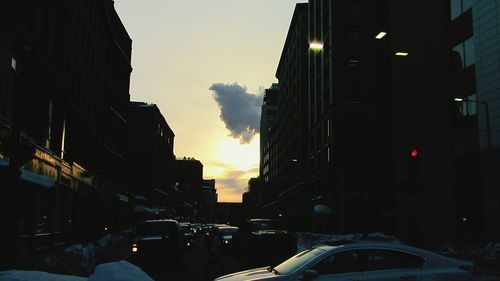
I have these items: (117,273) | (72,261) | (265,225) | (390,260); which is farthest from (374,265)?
(265,225)

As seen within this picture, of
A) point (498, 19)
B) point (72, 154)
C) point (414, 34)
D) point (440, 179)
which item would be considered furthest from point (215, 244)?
point (414, 34)

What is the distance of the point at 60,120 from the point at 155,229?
15.8 meters

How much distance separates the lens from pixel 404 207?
163ft

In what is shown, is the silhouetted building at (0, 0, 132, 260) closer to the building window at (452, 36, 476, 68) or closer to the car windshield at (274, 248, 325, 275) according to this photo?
the car windshield at (274, 248, 325, 275)

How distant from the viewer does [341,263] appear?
8.54m

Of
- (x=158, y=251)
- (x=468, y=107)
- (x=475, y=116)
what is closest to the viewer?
(x=158, y=251)

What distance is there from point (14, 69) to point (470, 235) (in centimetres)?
3309

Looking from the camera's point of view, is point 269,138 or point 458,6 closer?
point 458,6

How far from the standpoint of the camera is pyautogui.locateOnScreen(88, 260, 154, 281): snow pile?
807 centimetres

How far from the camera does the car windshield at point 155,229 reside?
20766 mm

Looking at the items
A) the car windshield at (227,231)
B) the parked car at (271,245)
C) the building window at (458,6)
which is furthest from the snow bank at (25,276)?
the building window at (458,6)

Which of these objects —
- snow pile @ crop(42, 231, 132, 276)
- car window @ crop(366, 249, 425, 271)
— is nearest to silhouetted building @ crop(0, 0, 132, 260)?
snow pile @ crop(42, 231, 132, 276)

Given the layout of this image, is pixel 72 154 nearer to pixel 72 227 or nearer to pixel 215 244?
pixel 72 227

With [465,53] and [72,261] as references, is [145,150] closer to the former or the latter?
[465,53]
